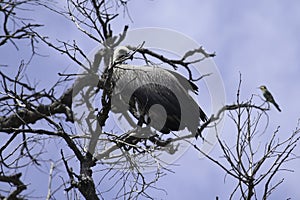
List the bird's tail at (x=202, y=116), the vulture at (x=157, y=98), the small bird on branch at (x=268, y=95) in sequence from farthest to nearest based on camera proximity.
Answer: the small bird on branch at (x=268, y=95)
the bird's tail at (x=202, y=116)
the vulture at (x=157, y=98)

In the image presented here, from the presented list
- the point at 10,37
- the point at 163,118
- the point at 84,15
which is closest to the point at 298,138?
the point at 84,15

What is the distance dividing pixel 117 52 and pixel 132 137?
106 cm

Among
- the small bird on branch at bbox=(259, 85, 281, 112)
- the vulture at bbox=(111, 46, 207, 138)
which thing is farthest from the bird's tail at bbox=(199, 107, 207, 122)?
the small bird on branch at bbox=(259, 85, 281, 112)

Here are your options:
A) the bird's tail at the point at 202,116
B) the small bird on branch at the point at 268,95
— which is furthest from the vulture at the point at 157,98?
the small bird on branch at the point at 268,95

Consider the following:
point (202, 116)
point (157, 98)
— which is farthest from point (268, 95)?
point (157, 98)

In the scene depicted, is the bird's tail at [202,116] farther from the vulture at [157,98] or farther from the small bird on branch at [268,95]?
the small bird on branch at [268,95]

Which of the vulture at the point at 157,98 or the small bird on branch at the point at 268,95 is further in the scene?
the small bird on branch at the point at 268,95

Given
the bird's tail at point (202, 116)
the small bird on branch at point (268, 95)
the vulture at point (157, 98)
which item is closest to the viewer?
the vulture at point (157, 98)

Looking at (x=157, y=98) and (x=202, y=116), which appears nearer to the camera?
(x=202, y=116)

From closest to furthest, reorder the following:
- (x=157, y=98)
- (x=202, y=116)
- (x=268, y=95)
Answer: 1. (x=202, y=116)
2. (x=157, y=98)
3. (x=268, y=95)

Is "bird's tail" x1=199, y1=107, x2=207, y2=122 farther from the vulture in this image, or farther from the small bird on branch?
the small bird on branch

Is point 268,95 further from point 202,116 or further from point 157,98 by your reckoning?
point 157,98

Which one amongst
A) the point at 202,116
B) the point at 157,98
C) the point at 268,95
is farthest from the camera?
the point at 268,95

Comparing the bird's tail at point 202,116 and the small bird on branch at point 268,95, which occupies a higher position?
the small bird on branch at point 268,95
